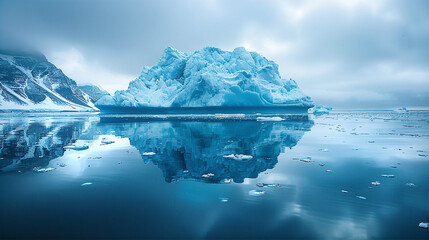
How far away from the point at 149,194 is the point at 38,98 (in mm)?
195069

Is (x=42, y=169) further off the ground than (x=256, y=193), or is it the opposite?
(x=256, y=193)

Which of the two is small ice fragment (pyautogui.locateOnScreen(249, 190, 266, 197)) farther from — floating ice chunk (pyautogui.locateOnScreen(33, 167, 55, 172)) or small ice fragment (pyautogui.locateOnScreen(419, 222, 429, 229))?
floating ice chunk (pyautogui.locateOnScreen(33, 167, 55, 172))

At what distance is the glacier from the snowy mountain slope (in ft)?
431

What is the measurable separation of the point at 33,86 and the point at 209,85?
18436 centimetres

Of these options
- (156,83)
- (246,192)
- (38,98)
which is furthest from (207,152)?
(38,98)

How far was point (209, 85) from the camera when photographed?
35.8 meters

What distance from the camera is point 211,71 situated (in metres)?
37.4

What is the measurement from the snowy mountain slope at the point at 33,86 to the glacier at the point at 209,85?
13125 cm

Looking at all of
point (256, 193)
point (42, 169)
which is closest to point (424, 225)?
point (256, 193)

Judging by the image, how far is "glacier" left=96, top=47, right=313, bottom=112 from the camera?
36562 millimetres

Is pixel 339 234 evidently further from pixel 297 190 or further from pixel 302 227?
pixel 297 190

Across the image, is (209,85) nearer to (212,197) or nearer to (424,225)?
(212,197)

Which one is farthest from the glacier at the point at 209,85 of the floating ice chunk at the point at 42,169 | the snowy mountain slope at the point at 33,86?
the snowy mountain slope at the point at 33,86

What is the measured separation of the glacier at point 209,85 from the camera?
36.6m
